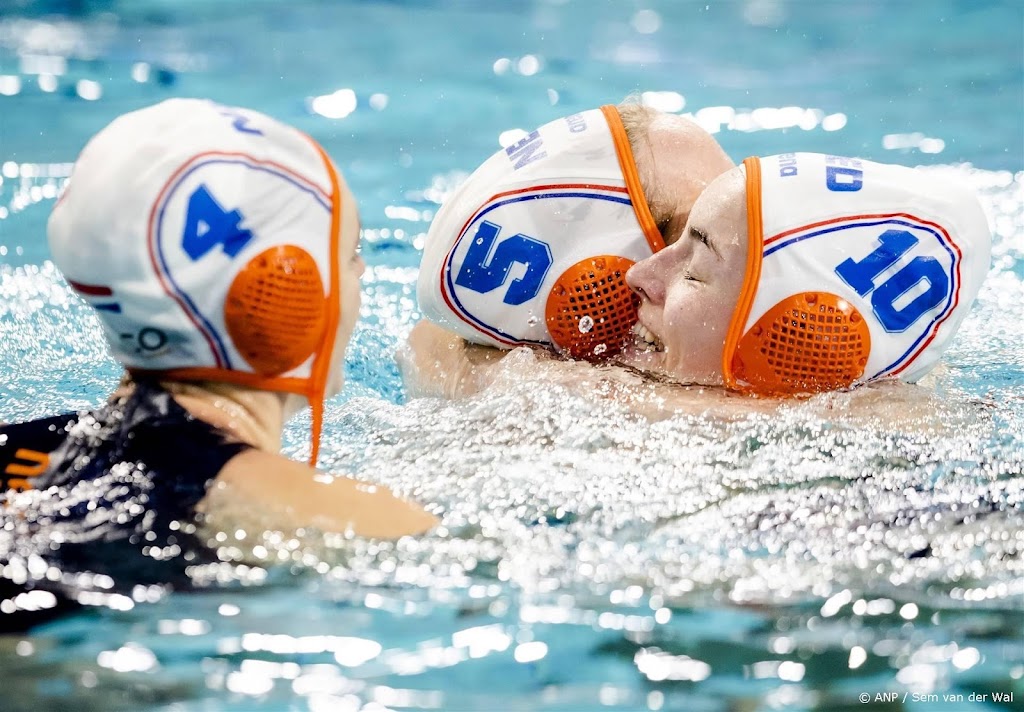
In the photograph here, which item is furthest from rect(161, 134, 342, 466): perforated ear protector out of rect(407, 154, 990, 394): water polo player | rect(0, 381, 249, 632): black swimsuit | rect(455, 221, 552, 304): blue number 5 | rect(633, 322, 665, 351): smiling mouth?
rect(633, 322, 665, 351): smiling mouth

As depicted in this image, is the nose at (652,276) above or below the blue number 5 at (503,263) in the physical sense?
below

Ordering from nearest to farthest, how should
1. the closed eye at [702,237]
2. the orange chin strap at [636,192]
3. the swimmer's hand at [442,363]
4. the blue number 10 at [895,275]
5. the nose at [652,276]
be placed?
the blue number 10 at [895,275] < the closed eye at [702,237] < the nose at [652,276] < the orange chin strap at [636,192] < the swimmer's hand at [442,363]

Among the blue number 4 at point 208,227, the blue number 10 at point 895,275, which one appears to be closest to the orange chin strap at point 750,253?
the blue number 10 at point 895,275

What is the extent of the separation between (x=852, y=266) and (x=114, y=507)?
1.80m

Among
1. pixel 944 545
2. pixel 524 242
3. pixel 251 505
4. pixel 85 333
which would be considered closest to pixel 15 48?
pixel 85 333

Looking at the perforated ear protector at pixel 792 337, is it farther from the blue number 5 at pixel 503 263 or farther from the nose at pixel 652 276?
the blue number 5 at pixel 503 263

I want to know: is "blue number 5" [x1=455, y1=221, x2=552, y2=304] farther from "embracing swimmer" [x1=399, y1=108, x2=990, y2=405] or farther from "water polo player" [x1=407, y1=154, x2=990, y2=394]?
"water polo player" [x1=407, y1=154, x2=990, y2=394]

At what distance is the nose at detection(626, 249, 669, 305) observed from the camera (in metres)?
3.29

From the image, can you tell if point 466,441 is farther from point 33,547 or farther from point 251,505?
point 33,547

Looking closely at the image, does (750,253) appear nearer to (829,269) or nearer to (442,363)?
(829,269)

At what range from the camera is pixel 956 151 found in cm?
650

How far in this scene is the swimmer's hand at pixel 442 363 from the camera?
364cm

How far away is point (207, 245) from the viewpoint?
2.20m

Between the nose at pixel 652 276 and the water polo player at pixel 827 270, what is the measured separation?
7 cm
